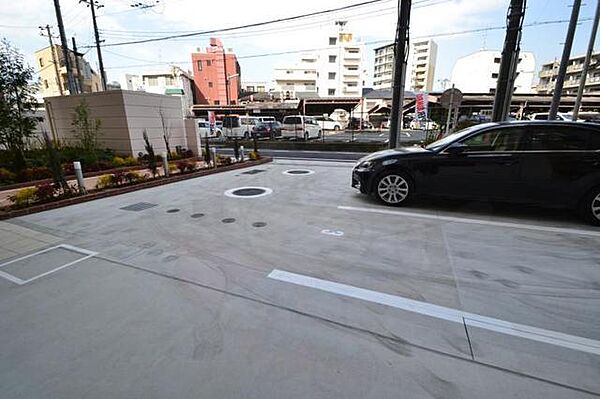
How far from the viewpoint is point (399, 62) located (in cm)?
823

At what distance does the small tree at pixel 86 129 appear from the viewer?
8812 millimetres

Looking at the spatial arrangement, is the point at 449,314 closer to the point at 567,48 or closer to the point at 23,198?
the point at 23,198

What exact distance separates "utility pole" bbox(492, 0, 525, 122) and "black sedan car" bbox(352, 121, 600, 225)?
405 cm

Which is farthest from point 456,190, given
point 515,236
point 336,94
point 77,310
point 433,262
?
point 336,94

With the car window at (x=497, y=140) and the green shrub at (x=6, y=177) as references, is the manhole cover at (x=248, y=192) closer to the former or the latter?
the car window at (x=497, y=140)

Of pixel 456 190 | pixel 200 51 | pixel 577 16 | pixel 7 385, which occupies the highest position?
pixel 200 51

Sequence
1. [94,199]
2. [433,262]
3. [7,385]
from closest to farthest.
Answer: [7,385]
[433,262]
[94,199]

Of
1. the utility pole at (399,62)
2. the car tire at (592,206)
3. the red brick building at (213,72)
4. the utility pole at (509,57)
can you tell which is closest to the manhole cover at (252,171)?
the utility pole at (399,62)

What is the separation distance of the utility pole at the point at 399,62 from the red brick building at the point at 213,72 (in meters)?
37.4

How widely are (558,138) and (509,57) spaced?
14.5ft

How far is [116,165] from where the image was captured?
8562mm

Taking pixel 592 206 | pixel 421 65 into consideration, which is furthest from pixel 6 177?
pixel 421 65

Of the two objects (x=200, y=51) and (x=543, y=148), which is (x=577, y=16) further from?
(x=200, y=51)

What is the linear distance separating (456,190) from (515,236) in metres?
1.07
